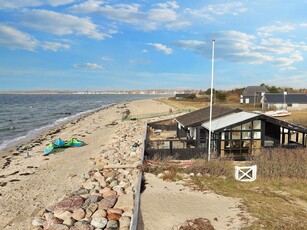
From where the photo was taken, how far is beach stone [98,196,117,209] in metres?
11.8

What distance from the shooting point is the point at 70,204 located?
1235cm

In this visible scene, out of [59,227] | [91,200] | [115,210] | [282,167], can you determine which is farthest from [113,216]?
[282,167]

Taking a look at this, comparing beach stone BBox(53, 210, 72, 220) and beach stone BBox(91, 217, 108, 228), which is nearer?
beach stone BBox(91, 217, 108, 228)

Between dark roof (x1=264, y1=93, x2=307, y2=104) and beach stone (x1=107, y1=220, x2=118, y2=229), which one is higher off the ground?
dark roof (x1=264, y1=93, x2=307, y2=104)

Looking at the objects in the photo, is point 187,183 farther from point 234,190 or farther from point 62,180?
point 62,180

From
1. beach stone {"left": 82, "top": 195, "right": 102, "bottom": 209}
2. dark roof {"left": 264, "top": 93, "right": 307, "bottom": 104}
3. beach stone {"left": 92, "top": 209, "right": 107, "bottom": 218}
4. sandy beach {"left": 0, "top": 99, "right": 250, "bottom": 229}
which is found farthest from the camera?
dark roof {"left": 264, "top": 93, "right": 307, "bottom": 104}

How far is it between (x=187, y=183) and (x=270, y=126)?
821 cm

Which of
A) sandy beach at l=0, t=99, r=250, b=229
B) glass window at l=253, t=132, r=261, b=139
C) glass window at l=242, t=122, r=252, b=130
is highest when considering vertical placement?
glass window at l=242, t=122, r=252, b=130

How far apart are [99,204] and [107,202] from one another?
1.11 ft

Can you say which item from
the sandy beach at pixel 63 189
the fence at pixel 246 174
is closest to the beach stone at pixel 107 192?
the sandy beach at pixel 63 189

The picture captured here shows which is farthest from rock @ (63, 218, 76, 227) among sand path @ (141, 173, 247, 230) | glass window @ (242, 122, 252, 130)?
glass window @ (242, 122, 252, 130)

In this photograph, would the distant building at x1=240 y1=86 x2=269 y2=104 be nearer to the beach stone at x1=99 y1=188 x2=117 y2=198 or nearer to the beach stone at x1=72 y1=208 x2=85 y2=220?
the beach stone at x1=99 y1=188 x2=117 y2=198

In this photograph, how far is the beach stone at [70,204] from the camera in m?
12.0

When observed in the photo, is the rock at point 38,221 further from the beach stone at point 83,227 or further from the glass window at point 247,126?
the glass window at point 247,126
